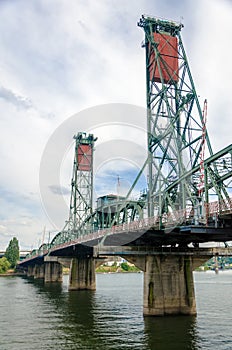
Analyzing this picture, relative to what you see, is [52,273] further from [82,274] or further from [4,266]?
[4,266]

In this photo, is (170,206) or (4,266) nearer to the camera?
(170,206)

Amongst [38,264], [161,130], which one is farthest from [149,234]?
[38,264]

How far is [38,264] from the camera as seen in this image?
160m

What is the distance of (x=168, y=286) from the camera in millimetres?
45812

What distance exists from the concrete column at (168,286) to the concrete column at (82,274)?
47667mm

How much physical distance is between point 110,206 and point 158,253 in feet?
82.4

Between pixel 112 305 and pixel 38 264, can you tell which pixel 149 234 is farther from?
pixel 38 264

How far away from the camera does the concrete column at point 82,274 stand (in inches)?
3570

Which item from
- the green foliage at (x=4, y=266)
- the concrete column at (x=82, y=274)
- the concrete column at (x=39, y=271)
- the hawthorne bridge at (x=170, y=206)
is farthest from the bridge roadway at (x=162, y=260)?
the green foliage at (x=4, y=266)

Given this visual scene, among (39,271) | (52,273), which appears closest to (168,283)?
(52,273)

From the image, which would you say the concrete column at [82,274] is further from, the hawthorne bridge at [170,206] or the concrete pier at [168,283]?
the concrete pier at [168,283]

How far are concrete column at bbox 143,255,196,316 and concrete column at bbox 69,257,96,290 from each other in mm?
47667

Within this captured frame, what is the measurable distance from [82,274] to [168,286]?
5075cm

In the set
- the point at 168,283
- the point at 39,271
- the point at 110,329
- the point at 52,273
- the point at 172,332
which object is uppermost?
the point at 168,283
